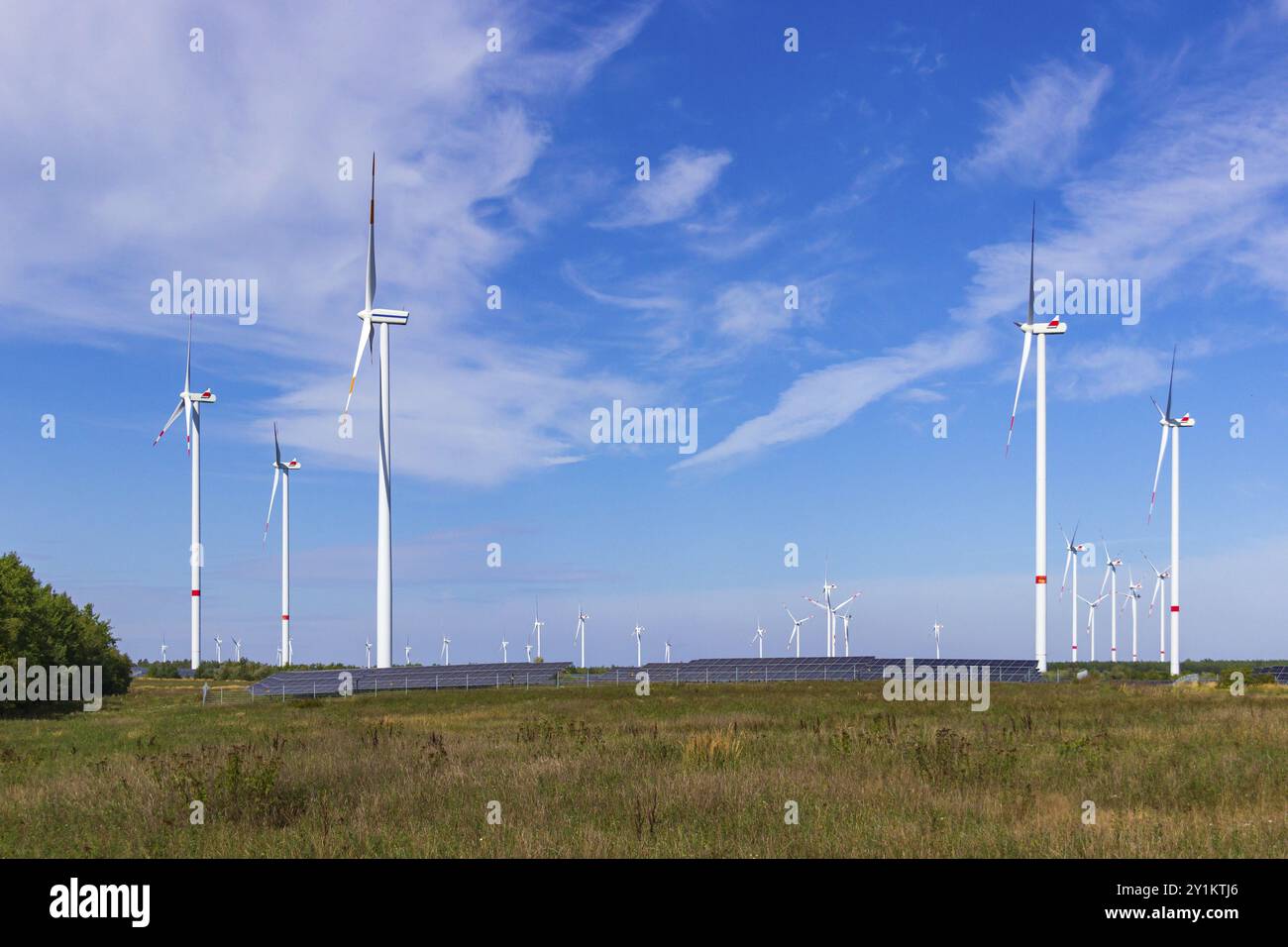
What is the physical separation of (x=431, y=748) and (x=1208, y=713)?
24.4 meters

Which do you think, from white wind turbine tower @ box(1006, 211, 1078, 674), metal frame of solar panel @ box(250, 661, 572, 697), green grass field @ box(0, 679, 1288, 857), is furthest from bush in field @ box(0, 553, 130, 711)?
white wind turbine tower @ box(1006, 211, 1078, 674)

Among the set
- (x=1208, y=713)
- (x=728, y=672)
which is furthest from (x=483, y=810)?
(x=728, y=672)

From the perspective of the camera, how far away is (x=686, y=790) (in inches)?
594

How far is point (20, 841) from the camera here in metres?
13.6

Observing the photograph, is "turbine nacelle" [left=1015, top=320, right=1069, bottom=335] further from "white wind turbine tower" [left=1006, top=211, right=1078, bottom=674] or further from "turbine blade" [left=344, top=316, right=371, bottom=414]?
"turbine blade" [left=344, top=316, right=371, bottom=414]

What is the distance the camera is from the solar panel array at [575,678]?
62562mm

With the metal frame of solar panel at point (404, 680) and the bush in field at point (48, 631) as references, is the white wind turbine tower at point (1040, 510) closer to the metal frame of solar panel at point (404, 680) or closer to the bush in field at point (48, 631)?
the metal frame of solar panel at point (404, 680)

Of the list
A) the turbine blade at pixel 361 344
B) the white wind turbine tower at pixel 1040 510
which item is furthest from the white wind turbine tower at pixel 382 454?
the white wind turbine tower at pixel 1040 510

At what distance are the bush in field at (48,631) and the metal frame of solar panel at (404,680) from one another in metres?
9.60

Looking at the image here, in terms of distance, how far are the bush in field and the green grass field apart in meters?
24.2

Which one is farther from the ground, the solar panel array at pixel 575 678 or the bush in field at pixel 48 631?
the bush in field at pixel 48 631
